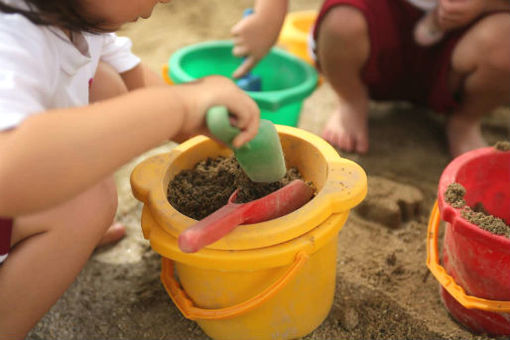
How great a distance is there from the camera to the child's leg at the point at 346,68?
1.31m

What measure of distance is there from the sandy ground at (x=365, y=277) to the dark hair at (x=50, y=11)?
537 mm

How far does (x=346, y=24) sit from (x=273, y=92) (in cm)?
29

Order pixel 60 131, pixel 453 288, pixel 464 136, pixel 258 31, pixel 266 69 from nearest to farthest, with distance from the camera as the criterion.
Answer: pixel 60 131
pixel 453 288
pixel 258 31
pixel 464 136
pixel 266 69

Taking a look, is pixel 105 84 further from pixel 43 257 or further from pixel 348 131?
pixel 348 131

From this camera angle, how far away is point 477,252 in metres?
0.79

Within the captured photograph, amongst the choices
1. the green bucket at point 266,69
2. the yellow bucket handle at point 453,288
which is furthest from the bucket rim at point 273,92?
the yellow bucket handle at point 453,288

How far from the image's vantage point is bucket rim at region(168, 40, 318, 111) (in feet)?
3.87

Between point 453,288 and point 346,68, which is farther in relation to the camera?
point 346,68

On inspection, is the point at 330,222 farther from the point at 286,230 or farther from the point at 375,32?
the point at 375,32

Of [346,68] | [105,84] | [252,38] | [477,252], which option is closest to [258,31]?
[252,38]

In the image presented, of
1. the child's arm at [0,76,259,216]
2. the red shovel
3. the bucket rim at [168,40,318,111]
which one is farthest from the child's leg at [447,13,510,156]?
the child's arm at [0,76,259,216]

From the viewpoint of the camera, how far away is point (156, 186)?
83 cm

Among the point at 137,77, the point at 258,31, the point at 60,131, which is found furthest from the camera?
the point at 258,31

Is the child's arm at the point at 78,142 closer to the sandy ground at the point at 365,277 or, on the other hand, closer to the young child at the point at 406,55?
the sandy ground at the point at 365,277
